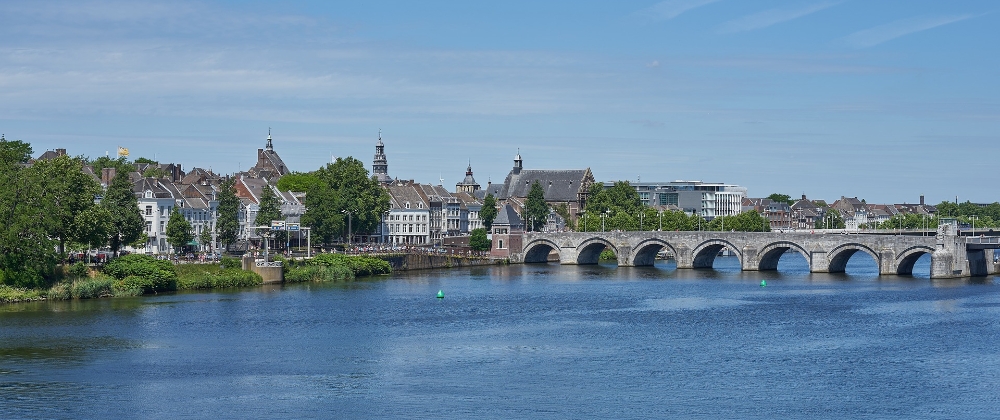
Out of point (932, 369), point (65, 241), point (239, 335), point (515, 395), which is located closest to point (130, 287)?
point (65, 241)

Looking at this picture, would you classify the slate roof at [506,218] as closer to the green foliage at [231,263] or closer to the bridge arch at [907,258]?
the bridge arch at [907,258]

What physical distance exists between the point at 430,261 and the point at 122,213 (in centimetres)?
4208

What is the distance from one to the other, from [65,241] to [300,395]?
46.4m

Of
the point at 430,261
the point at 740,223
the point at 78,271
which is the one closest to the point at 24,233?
the point at 78,271

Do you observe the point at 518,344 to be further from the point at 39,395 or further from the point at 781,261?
the point at 781,261

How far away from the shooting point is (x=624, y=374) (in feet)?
201

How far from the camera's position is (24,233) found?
8950cm

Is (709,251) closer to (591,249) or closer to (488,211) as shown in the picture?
(591,249)

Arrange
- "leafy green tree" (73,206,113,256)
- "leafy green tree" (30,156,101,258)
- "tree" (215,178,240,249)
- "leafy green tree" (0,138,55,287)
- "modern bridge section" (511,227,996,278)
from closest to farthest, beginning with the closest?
"leafy green tree" (0,138,55,287)
"leafy green tree" (30,156,101,258)
"leafy green tree" (73,206,113,256)
"modern bridge section" (511,227,996,278)
"tree" (215,178,240,249)

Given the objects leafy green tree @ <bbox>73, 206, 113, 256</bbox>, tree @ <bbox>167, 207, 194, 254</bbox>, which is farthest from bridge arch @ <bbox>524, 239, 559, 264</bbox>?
leafy green tree @ <bbox>73, 206, 113, 256</bbox>

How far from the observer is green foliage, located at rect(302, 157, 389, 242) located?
143125mm

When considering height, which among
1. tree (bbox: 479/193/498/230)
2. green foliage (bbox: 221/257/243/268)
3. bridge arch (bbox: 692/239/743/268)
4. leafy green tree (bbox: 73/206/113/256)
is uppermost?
tree (bbox: 479/193/498/230)

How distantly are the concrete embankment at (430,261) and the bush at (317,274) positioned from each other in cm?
1388

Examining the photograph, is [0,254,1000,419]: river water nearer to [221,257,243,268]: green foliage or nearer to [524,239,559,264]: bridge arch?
[221,257,243,268]: green foliage
